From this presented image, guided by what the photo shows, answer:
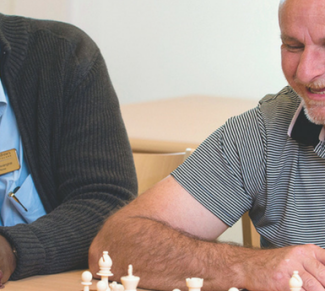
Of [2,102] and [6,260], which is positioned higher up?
[2,102]

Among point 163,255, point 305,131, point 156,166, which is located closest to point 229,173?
point 305,131

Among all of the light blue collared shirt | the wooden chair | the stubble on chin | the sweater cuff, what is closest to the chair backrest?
the wooden chair

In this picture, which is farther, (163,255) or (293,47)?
(293,47)

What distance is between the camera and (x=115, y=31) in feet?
10.5

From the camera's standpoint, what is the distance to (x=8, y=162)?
1391 millimetres

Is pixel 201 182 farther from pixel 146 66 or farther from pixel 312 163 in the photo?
pixel 146 66

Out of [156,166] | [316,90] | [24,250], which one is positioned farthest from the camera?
[156,166]

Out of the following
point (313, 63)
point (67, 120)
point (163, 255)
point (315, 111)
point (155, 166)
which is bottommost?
point (155, 166)

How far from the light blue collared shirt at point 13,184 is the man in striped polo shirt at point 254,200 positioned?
0.29m

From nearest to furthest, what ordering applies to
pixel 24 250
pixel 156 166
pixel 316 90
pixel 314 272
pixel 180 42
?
pixel 314 272 < pixel 24 250 < pixel 316 90 < pixel 156 166 < pixel 180 42

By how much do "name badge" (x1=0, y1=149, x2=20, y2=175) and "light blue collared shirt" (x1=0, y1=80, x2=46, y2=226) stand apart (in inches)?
0.5

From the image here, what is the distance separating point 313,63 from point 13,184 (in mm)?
875

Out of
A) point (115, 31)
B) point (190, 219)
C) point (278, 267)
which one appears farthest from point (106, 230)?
point (115, 31)

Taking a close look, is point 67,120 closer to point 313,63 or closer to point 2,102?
point 2,102
